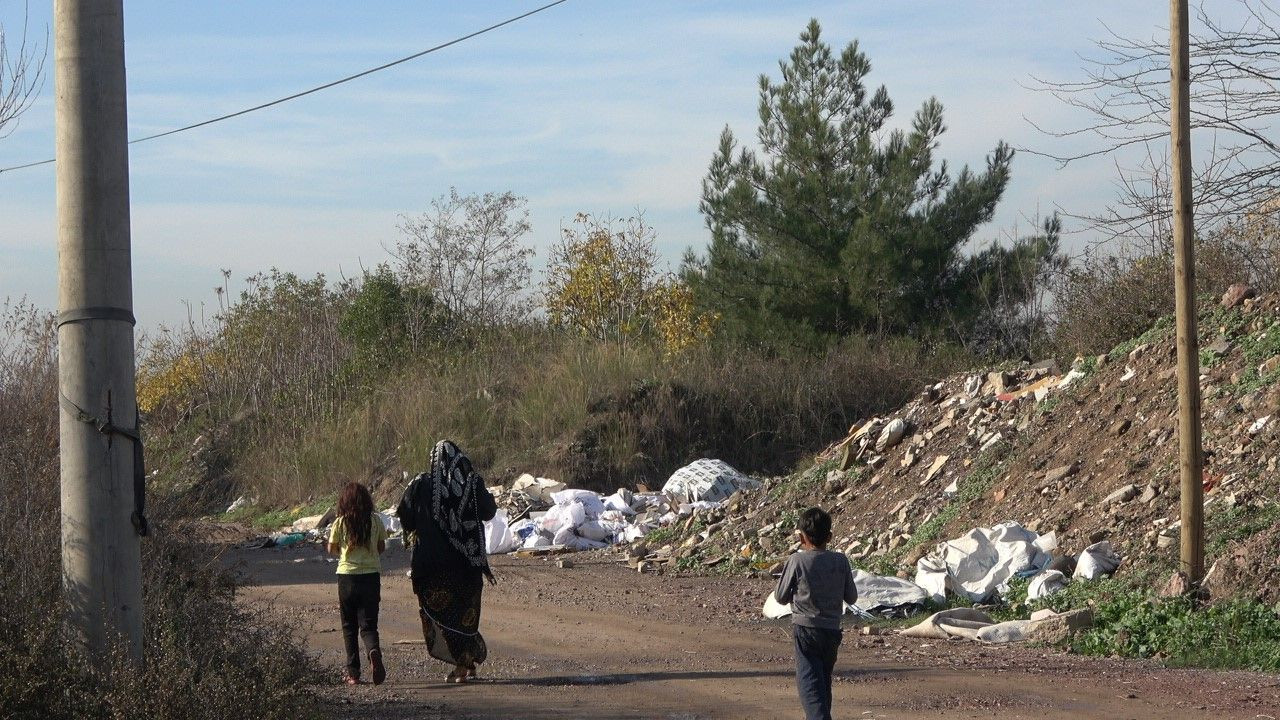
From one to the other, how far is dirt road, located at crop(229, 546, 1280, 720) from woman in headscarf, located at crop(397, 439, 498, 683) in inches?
11.5

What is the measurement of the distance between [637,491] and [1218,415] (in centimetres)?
1220

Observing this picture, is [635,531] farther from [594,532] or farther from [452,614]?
[452,614]

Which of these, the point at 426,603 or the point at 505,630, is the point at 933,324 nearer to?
the point at 505,630

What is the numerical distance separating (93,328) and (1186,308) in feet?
27.8

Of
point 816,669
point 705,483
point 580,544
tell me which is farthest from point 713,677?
point 705,483

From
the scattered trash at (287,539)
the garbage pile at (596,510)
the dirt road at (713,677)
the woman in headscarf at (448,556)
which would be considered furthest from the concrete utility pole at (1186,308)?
the scattered trash at (287,539)

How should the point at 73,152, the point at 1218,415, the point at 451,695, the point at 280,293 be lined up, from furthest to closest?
1. the point at 280,293
2. the point at 1218,415
3. the point at 451,695
4. the point at 73,152

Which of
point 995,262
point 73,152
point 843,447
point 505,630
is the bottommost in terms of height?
point 505,630

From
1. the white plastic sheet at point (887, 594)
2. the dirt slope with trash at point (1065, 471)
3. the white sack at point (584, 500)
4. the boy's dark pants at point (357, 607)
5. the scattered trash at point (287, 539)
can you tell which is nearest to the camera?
the boy's dark pants at point (357, 607)

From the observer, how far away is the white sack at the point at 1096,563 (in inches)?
452

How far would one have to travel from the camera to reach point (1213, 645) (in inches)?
374

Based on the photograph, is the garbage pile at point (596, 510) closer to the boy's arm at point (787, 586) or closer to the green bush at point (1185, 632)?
the green bush at point (1185, 632)

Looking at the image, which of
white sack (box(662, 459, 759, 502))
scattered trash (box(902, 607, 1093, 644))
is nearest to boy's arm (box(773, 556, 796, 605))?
scattered trash (box(902, 607, 1093, 644))

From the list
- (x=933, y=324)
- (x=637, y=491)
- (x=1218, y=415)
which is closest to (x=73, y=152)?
(x=1218, y=415)
